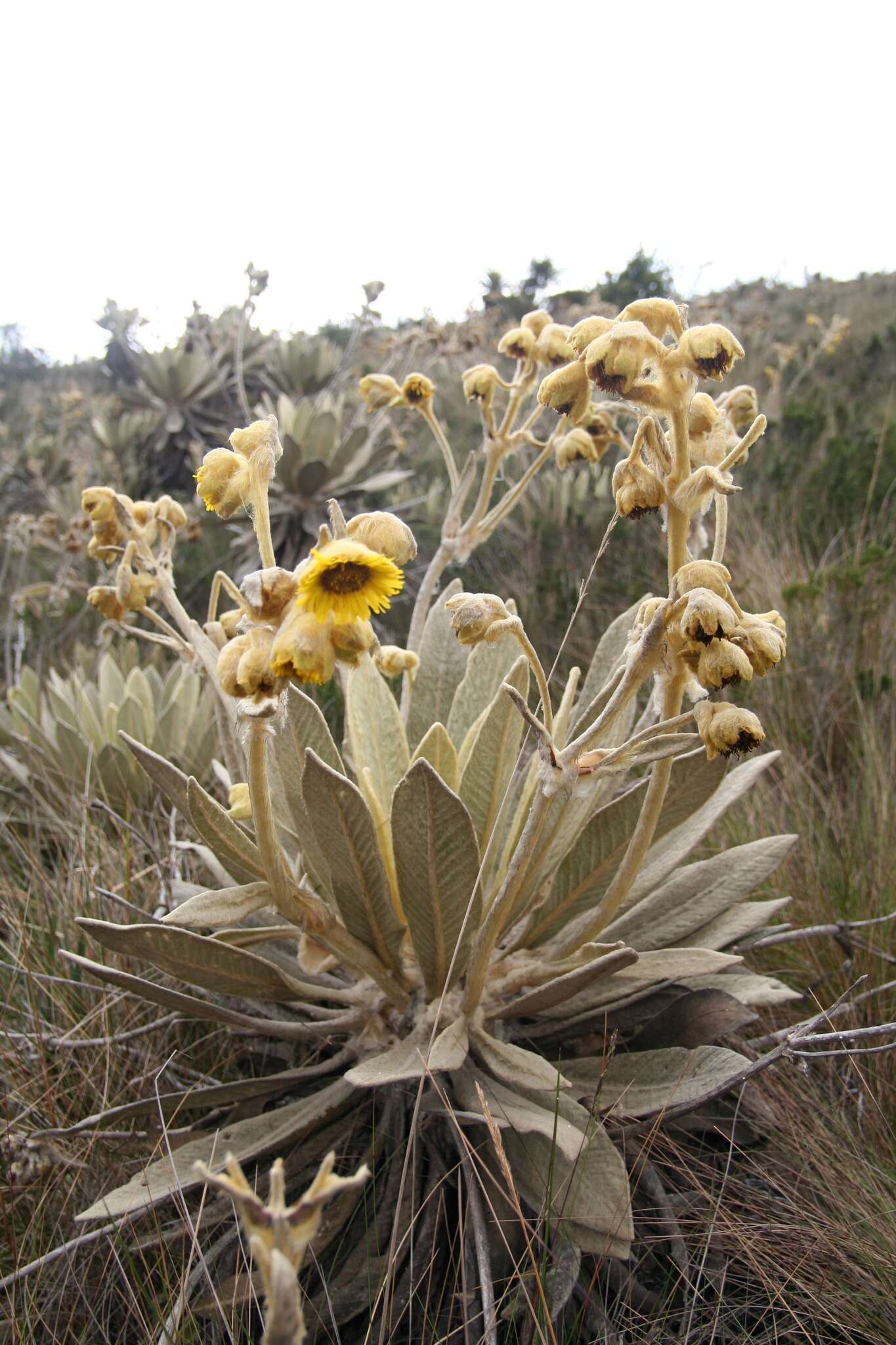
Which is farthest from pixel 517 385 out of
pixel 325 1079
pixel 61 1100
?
pixel 61 1100

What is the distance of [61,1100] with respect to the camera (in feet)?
6.00

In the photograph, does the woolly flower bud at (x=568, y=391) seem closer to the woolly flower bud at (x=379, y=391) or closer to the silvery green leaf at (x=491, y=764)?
the silvery green leaf at (x=491, y=764)

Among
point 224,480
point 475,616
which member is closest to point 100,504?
point 224,480

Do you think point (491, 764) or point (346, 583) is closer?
point (346, 583)

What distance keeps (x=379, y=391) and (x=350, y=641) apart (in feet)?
4.42

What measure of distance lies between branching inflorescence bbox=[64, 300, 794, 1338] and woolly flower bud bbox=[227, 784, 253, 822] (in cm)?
1

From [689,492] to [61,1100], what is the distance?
65.0 inches

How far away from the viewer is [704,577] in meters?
1.15

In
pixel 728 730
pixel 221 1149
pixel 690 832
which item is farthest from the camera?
pixel 690 832

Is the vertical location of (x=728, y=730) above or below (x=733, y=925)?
above

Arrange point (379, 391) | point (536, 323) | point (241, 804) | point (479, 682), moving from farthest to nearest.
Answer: point (379, 391), point (536, 323), point (479, 682), point (241, 804)

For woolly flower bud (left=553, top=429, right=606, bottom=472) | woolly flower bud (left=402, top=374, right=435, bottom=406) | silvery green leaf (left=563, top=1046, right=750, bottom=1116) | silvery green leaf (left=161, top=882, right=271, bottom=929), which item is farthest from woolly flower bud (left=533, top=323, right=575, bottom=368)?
silvery green leaf (left=563, top=1046, right=750, bottom=1116)

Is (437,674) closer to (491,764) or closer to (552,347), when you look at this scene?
(491,764)

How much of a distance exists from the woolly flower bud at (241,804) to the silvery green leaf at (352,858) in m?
0.20
